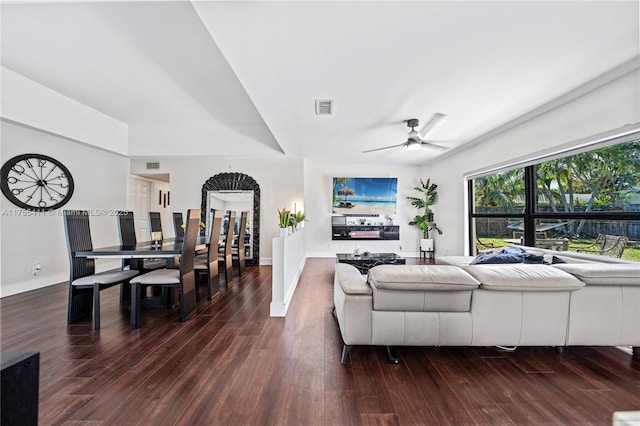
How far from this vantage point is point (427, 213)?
677 cm

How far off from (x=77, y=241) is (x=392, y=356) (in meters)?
3.42

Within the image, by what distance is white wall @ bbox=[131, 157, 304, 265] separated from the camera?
20.5 ft

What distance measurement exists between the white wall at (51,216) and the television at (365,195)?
4970mm

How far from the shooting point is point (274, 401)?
5.41 ft

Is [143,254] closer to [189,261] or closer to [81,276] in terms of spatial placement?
[189,261]

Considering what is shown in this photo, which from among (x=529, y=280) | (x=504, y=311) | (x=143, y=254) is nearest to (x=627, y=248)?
(x=529, y=280)

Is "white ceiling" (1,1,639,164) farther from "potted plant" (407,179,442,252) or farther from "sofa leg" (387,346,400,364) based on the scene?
"sofa leg" (387,346,400,364)

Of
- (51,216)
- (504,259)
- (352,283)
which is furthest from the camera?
(51,216)

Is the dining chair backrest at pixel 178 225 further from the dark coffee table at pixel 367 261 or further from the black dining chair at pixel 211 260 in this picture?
the dark coffee table at pixel 367 261

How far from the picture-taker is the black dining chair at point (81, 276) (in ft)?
9.18

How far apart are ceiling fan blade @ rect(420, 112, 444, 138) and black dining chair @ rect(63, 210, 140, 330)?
4.26 metres

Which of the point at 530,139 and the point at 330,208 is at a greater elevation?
the point at 530,139

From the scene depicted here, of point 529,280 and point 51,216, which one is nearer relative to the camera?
point 529,280

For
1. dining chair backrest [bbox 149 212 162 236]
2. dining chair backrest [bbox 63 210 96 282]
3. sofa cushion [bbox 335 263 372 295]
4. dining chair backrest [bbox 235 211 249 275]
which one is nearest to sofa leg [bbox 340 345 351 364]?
sofa cushion [bbox 335 263 372 295]
